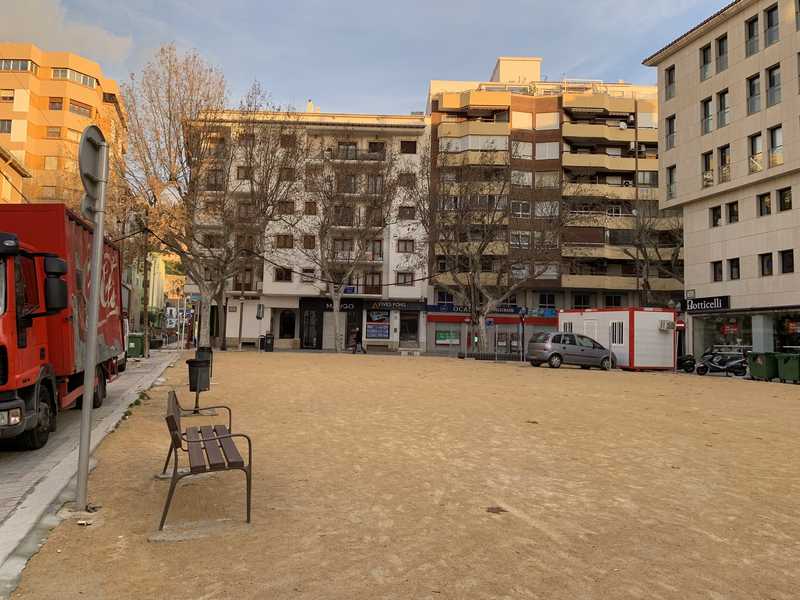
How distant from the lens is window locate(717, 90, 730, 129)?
3183 cm

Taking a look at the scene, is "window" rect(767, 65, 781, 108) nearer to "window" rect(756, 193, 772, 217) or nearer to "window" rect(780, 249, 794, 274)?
"window" rect(756, 193, 772, 217)

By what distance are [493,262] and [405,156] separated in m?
12.9

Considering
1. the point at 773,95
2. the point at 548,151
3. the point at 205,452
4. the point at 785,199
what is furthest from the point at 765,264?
the point at 205,452

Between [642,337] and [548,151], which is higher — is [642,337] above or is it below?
below

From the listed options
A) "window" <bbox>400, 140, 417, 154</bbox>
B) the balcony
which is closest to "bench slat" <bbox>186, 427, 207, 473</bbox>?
"window" <bbox>400, 140, 417, 154</bbox>

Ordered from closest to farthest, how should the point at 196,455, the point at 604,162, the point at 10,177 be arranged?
1. the point at 196,455
2. the point at 10,177
3. the point at 604,162

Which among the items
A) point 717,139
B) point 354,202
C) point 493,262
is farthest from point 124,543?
point 493,262

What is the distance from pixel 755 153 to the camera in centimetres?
3025

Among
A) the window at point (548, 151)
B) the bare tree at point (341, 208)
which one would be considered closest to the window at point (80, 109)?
the bare tree at point (341, 208)

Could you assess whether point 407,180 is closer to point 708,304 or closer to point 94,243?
point 708,304

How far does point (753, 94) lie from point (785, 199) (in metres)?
5.83

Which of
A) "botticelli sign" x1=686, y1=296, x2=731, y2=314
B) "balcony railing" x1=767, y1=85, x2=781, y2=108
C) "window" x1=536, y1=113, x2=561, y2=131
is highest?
"window" x1=536, y1=113, x2=561, y2=131

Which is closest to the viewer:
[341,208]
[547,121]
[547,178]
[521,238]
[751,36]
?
[751,36]

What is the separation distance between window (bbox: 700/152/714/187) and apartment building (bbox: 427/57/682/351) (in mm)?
13182
